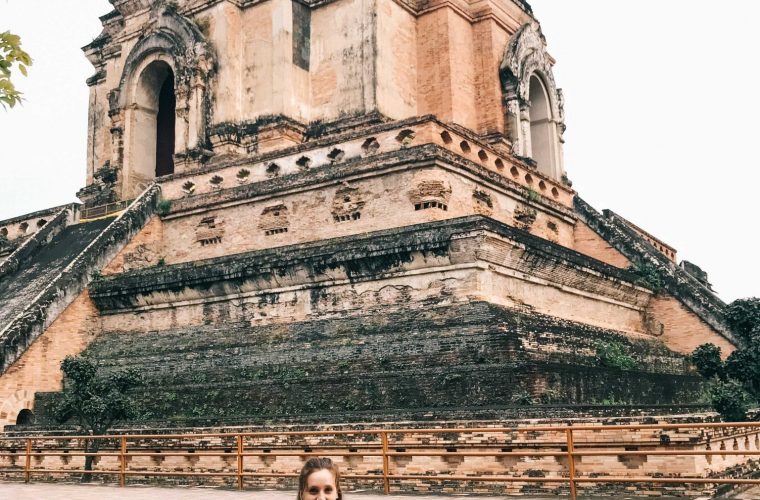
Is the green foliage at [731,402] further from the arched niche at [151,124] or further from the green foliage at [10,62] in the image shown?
the arched niche at [151,124]

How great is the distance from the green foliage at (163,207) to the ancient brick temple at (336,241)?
31 mm

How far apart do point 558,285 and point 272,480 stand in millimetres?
6740

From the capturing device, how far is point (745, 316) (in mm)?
12445

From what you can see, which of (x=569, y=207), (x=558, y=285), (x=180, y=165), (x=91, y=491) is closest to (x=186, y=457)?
(x=91, y=491)

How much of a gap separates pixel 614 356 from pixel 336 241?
16.9 ft

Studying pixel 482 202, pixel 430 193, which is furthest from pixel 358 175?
pixel 482 202

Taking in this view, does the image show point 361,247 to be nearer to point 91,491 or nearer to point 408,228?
point 408,228

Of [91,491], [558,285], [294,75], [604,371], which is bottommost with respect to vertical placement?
[91,491]

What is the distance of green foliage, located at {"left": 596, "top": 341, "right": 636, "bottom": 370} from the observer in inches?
604

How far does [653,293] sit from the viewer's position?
778 inches

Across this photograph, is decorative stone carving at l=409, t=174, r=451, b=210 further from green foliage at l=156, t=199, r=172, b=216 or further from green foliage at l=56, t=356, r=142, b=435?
green foliage at l=156, t=199, r=172, b=216

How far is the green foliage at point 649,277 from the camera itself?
768 inches

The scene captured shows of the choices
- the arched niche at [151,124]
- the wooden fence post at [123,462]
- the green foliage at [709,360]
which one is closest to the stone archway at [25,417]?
the wooden fence post at [123,462]

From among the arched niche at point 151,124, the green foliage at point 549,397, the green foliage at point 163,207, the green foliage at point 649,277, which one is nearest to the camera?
the green foliage at point 549,397
